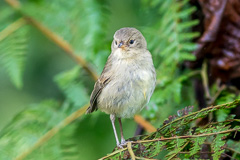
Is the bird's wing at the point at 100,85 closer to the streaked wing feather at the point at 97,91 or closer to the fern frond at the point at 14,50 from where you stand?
the streaked wing feather at the point at 97,91

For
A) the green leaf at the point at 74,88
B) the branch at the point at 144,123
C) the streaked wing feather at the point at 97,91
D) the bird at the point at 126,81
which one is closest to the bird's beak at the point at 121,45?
the bird at the point at 126,81

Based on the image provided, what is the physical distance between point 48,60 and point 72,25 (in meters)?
0.83

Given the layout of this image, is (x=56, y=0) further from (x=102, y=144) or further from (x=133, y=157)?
(x=133, y=157)

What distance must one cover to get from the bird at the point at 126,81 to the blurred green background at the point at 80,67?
0.34 metres

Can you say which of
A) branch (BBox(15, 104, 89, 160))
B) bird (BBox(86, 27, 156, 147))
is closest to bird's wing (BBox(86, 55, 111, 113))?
bird (BBox(86, 27, 156, 147))

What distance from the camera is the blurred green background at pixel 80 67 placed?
3740 millimetres

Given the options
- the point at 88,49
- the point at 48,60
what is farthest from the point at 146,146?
the point at 48,60

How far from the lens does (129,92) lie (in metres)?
3.27

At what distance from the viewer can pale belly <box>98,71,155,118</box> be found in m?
3.26

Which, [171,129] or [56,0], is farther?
[56,0]

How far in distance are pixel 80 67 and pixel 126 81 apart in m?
1.06

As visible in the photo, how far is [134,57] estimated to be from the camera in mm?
3471

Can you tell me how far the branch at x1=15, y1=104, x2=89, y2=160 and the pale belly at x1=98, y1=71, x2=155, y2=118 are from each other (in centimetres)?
64

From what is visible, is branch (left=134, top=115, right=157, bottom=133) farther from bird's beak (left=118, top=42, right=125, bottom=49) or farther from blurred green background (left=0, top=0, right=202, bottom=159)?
bird's beak (left=118, top=42, right=125, bottom=49)
